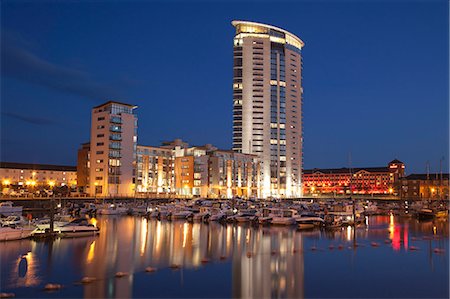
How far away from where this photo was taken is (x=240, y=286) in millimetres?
22141

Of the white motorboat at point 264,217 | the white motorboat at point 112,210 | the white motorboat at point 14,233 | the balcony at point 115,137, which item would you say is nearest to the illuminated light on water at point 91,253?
the white motorboat at point 14,233

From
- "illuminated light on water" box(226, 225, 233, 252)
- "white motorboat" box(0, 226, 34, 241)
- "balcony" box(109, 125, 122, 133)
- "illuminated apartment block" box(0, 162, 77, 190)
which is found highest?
"balcony" box(109, 125, 122, 133)

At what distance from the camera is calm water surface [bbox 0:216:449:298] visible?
2123cm

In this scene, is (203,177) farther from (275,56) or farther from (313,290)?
(313,290)

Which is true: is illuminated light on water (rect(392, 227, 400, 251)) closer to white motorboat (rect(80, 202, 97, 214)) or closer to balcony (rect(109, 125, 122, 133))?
white motorboat (rect(80, 202, 97, 214))

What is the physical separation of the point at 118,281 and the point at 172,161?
10075cm

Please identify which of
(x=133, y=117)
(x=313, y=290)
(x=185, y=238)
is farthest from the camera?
(x=133, y=117)

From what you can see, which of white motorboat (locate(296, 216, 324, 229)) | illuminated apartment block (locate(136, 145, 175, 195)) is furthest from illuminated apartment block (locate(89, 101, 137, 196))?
white motorboat (locate(296, 216, 324, 229))

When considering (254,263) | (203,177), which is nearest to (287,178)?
(203,177)

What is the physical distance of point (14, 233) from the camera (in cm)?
3606

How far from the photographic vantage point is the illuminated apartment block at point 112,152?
3871 inches

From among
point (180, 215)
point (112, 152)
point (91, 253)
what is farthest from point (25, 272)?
point (112, 152)

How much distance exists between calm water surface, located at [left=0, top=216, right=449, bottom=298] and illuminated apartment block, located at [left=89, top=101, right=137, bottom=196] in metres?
58.0

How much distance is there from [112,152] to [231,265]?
77028 mm
